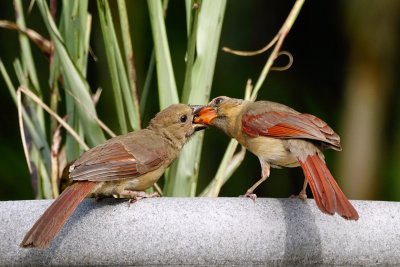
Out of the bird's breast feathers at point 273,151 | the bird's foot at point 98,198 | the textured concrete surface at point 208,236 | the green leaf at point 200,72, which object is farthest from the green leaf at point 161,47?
the textured concrete surface at point 208,236

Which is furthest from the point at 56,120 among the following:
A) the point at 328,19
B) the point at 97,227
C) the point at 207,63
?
the point at 328,19

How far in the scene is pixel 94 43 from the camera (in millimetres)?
5488

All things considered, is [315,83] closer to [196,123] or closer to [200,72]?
[196,123]

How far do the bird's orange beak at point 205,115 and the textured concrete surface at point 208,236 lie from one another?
971 millimetres

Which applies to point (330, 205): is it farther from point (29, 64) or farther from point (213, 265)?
point (29, 64)

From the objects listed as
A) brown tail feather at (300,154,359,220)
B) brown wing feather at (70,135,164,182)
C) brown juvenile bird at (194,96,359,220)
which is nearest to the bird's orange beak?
brown juvenile bird at (194,96,359,220)

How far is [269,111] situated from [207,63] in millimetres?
342

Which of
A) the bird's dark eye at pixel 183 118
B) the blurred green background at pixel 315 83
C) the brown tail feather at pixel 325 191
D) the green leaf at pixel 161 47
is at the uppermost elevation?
the green leaf at pixel 161 47

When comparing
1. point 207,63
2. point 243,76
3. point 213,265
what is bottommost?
point 243,76

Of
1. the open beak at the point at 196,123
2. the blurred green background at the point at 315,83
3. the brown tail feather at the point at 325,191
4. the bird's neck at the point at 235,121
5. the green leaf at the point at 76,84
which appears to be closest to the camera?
the brown tail feather at the point at 325,191

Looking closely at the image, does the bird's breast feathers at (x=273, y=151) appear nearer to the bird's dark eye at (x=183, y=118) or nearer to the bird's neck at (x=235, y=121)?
the bird's neck at (x=235, y=121)

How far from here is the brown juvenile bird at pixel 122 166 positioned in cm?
236

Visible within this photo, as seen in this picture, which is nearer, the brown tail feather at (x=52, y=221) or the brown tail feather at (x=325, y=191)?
the brown tail feather at (x=52, y=221)

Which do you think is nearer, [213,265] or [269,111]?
[213,265]
